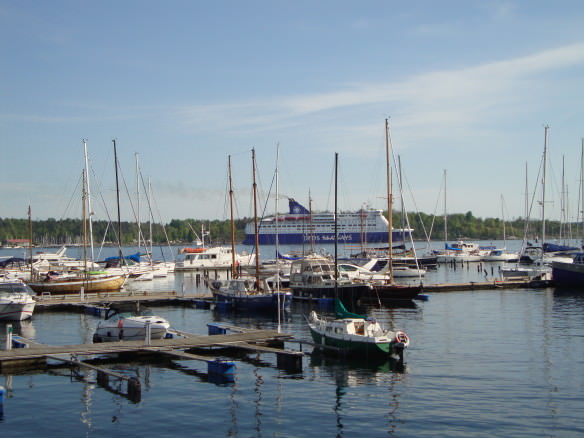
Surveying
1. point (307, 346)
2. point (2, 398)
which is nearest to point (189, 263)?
point (307, 346)

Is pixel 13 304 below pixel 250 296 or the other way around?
the other way around

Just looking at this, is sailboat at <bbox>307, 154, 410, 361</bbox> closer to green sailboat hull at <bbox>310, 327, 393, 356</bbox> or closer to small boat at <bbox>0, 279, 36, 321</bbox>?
green sailboat hull at <bbox>310, 327, 393, 356</bbox>

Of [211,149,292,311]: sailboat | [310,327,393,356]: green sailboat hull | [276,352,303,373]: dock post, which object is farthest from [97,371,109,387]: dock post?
[211,149,292,311]: sailboat

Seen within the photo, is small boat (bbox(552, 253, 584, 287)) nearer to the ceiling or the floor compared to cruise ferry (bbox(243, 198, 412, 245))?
nearer to the floor

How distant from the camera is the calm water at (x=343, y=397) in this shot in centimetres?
1978

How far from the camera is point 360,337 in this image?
2786cm

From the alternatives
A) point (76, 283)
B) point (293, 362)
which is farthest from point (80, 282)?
point (293, 362)

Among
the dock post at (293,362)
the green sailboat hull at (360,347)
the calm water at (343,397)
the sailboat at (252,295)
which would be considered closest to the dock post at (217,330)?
the calm water at (343,397)

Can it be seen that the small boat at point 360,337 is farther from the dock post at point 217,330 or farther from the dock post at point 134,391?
the dock post at point 134,391

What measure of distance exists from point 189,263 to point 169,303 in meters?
40.8

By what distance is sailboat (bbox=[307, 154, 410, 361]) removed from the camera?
1087 inches

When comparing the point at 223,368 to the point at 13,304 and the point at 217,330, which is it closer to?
the point at 217,330

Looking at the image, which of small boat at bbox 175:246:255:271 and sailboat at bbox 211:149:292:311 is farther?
small boat at bbox 175:246:255:271

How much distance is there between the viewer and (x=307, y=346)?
105 feet
